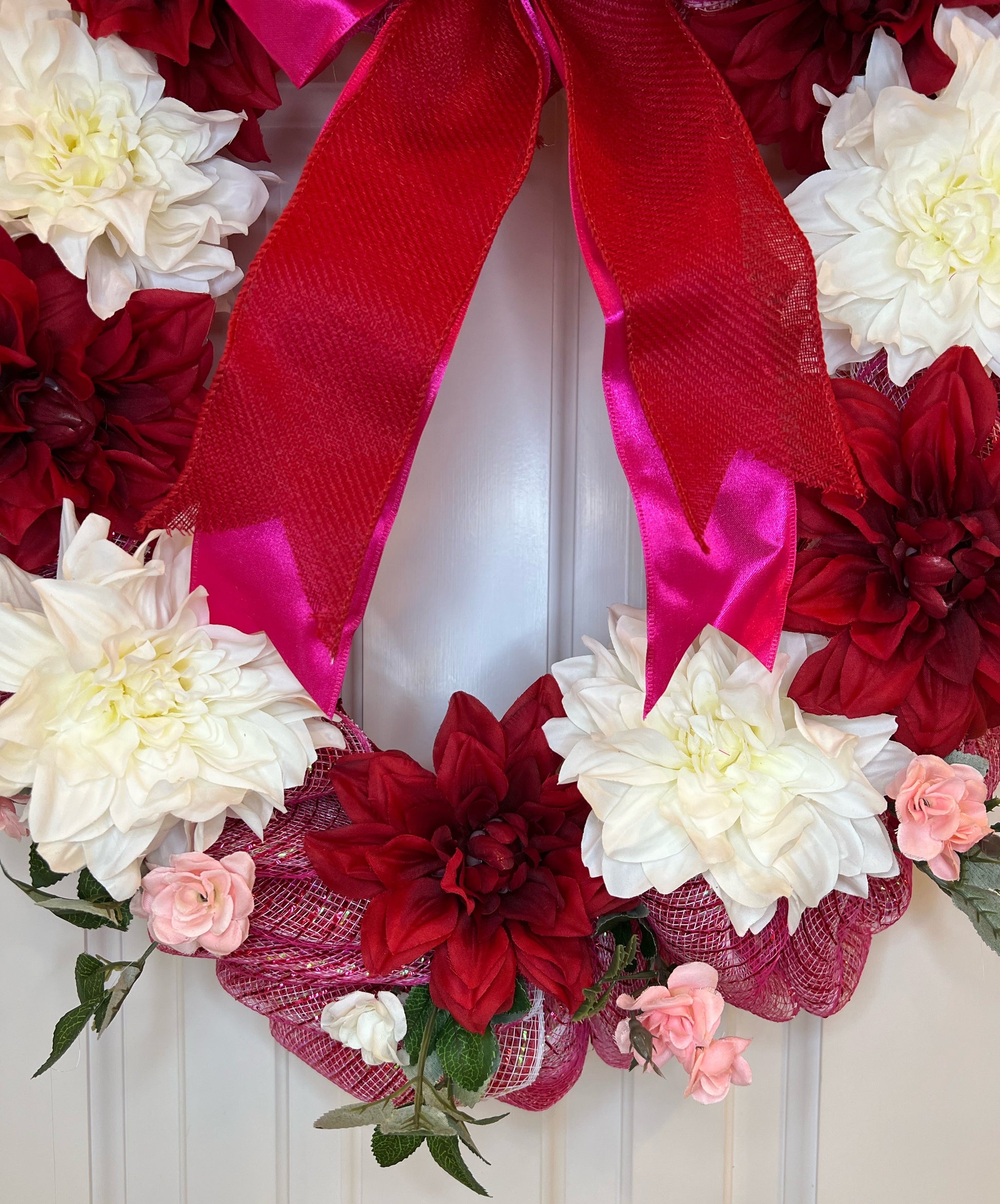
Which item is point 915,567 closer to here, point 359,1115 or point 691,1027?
point 691,1027

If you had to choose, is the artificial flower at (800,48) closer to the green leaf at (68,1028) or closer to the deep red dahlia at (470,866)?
the deep red dahlia at (470,866)

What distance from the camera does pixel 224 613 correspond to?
63 centimetres

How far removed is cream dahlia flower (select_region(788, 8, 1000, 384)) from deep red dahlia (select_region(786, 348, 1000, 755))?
4 centimetres

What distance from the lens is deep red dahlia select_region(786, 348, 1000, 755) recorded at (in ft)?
1.88

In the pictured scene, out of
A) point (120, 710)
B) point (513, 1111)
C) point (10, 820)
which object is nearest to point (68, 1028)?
point (10, 820)

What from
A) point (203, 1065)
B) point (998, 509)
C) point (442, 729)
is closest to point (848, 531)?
point (998, 509)

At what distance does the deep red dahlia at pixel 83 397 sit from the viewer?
0.59 m

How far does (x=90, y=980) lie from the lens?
686 mm

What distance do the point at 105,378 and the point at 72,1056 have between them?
575 millimetres

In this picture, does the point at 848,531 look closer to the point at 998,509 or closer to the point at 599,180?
the point at 998,509

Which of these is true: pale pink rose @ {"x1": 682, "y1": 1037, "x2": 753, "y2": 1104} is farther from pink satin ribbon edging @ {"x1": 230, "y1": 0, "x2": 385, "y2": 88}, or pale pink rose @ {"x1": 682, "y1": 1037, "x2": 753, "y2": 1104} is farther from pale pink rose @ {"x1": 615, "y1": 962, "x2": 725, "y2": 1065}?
pink satin ribbon edging @ {"x1": 230, "y1": 0, "x2": 385, "y2": 88}

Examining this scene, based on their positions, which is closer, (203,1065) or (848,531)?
(848,531)

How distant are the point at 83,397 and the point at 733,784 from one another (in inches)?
18.3

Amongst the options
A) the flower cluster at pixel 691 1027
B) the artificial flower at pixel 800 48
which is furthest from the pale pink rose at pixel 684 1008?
the artificial flower at pixel 800 48
